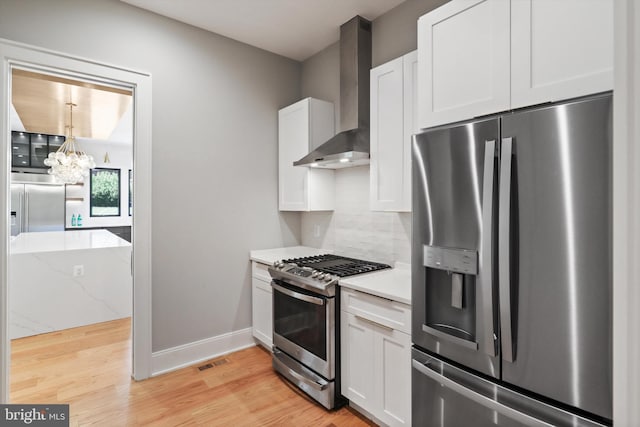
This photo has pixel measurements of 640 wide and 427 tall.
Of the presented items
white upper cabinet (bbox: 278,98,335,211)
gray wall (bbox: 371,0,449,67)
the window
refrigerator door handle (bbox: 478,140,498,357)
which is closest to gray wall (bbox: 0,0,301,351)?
white upper cabinet (bbox: 278,98,335,211)

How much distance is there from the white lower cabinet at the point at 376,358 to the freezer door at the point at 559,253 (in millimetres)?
609

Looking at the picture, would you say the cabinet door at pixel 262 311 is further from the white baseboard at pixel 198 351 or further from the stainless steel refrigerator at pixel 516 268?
the stainless steel refrigerator at pixel 516 268

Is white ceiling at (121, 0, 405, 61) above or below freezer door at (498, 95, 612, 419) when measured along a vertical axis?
above

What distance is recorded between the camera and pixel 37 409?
2090mm

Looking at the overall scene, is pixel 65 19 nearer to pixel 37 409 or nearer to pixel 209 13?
pixel 209 13

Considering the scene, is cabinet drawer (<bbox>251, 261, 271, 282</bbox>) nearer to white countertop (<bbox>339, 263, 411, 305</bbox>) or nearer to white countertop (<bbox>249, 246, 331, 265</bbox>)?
white countertop (<bbox>249, 246, 331, 265</bbox>)

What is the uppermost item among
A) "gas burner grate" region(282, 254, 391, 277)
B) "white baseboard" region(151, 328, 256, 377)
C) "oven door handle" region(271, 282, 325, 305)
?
"gas burner grate" region(282, 254, 391, 277)

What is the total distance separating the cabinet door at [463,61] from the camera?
1380 mm

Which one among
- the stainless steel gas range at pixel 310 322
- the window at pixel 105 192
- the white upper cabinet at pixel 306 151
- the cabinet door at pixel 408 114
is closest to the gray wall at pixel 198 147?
the white upper cabinet at pixel 306 151

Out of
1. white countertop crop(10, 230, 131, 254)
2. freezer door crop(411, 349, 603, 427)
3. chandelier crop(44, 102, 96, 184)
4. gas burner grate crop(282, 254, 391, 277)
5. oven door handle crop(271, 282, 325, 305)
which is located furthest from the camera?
chandelier crop(44, 102, 96, 184)

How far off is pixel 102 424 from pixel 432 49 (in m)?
2.88

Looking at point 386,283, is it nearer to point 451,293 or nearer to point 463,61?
point 451,293

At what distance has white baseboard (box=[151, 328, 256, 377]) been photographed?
268 centimetres

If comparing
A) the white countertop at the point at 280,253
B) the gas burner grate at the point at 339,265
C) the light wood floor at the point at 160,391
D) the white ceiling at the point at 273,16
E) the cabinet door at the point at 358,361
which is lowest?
the light wood floor at the point at 160,391
